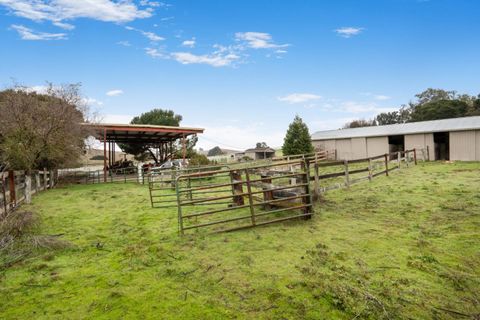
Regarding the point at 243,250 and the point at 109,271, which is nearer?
the point at 109,271

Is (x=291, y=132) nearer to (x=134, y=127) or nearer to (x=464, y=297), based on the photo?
(x=134, y=127)

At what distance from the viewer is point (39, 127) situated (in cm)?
1291

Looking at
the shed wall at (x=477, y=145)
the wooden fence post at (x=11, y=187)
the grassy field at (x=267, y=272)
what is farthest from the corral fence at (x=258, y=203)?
the shed wall at (x=477, y=145)

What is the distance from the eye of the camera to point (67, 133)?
14039mm

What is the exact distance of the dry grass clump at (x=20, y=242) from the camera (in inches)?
172

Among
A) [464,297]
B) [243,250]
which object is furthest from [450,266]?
[243,250]

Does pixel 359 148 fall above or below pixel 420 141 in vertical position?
below

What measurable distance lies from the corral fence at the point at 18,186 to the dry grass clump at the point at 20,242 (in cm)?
215

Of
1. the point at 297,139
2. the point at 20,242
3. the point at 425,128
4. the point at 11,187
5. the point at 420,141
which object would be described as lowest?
the point at 20,242

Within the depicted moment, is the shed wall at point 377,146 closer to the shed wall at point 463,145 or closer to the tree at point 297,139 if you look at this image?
the shed wall at point 463,145

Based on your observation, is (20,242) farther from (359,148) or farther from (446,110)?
(446,110)

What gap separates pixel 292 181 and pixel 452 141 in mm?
16960

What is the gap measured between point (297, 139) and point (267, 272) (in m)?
23.4

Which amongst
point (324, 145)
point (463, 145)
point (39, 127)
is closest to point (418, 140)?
point (463, 145)
